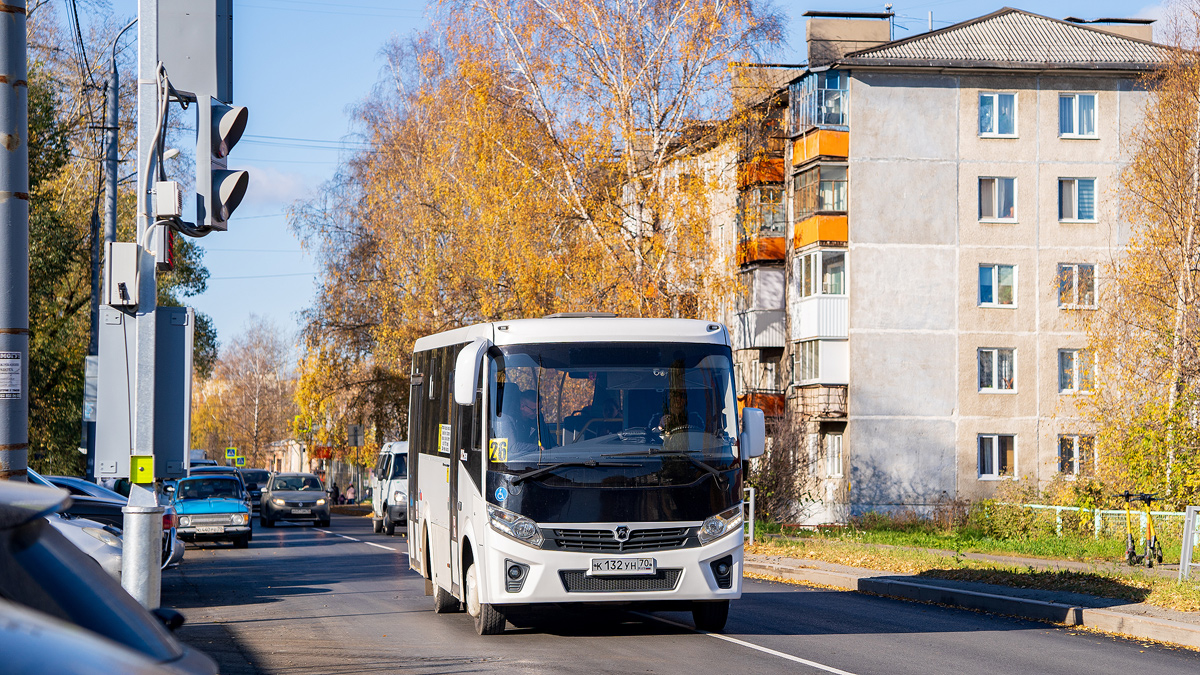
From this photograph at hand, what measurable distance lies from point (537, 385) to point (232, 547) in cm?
1942

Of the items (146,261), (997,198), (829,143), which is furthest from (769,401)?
(146,261)

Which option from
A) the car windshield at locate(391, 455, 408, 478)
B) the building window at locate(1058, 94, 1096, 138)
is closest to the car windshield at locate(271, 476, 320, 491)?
the car windshield at locate(391, 455, 408, 478)

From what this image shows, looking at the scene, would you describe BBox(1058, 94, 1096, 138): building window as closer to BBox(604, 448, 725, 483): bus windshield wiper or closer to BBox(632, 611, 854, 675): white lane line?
BBox(632, 611, 854, 675): white lane line

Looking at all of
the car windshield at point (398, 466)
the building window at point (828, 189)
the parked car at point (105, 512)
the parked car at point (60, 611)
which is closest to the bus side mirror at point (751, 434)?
the parked car at point (105, 512)

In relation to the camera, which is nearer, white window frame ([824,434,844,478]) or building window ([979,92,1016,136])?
white window frame ([824,434,844,478])

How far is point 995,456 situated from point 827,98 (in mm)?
13727

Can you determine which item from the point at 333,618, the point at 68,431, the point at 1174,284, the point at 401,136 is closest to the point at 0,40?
the point at 333,618

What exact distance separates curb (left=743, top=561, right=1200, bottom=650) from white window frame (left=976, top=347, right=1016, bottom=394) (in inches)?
1120

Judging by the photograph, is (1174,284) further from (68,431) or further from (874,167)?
(68,431)

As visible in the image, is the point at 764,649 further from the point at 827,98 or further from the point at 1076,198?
the point at 1076,198

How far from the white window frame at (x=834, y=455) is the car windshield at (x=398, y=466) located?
718 inches

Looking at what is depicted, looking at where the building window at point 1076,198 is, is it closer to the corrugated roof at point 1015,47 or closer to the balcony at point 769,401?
the corrugated roof at point 1015,47

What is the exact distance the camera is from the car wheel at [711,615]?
13117 millimetres

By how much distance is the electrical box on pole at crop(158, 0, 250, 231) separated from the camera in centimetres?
883
